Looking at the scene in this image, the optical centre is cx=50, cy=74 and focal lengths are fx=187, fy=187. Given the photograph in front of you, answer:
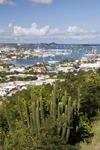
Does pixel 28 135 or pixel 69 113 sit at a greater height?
pixel 69 113

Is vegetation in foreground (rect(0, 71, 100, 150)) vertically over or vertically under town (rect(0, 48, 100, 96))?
over

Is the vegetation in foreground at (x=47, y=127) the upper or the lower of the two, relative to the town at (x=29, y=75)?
upper

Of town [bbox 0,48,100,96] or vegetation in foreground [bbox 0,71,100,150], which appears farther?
town [bbox 0,48,100,96]

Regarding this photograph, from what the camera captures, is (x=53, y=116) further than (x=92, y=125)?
No

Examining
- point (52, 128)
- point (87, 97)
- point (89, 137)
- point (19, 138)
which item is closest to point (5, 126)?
point (19, 138)

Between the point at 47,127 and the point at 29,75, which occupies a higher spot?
the point at 47,127

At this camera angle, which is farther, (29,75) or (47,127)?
(29,75)

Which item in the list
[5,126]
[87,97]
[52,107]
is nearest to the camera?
[52,107]

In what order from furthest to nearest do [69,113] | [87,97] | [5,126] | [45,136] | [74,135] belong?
[87,97]
[5,126]
[74,135]
[69,113]
[45,136]

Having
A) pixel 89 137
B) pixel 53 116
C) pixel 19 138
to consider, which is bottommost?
pixel 89 137

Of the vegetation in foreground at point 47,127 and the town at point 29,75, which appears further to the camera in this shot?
the town at point 29,75

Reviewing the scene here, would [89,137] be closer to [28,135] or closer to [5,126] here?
[28,135]
